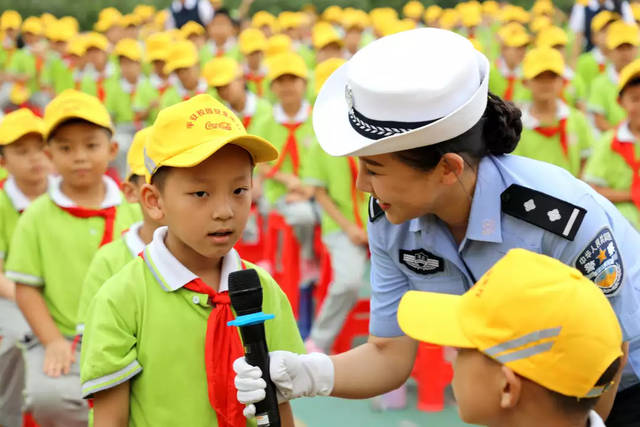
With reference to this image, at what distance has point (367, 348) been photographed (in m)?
2.60

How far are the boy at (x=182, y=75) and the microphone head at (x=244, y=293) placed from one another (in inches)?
259

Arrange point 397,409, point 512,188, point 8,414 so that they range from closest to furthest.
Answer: point 512,188
point 8,414
point 397,409

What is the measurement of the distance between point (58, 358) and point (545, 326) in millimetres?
2457

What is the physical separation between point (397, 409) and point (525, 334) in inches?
Result: 138

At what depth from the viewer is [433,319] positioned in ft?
6.02

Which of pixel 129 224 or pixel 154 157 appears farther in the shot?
pixel 129 224

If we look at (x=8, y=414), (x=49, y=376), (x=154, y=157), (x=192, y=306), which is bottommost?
(x=8, y=414)

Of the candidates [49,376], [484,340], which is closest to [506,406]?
[484,340]

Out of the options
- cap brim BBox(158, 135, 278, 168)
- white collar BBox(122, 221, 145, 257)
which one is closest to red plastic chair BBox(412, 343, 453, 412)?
white collar BBox(122, 221, 145, 257)

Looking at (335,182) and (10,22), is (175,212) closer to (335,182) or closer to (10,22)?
(335,182)

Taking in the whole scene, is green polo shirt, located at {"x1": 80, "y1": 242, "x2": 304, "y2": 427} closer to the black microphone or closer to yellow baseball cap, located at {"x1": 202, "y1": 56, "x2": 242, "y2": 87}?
the black microphone

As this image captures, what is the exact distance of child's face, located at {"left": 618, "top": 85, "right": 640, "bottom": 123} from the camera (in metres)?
5.03

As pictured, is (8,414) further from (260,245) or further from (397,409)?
(260,245)

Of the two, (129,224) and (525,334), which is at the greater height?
(525,334)
